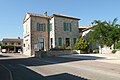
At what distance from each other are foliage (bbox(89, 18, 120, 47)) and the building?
529 centimetres

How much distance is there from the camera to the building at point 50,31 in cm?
4391

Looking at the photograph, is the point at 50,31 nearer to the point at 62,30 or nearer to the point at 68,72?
the point at 62,30

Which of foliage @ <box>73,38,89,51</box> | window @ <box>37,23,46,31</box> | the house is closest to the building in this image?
window @ <box>37,23,46,31</box>

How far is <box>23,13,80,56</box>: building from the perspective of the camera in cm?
4391

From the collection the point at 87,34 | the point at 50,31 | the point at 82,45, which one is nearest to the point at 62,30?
the point at 50,31

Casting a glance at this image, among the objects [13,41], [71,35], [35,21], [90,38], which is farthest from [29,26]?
[13,41]

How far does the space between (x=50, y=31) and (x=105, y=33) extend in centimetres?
1084

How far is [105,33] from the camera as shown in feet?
133

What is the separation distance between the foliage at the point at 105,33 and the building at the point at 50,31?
5.29m

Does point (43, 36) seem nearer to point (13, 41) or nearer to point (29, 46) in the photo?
point (29, 46)

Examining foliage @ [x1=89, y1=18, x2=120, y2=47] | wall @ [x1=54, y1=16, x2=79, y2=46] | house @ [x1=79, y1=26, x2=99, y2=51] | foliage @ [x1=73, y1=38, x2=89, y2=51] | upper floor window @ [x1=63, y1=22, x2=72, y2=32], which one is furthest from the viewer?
upper floor window @ [x1=63, y1=22, x2=72, y2=32]

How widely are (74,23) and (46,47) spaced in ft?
24.1

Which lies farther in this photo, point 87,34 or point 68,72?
point 87,34

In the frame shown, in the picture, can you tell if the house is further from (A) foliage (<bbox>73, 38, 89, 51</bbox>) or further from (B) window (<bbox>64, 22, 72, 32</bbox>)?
(B) window (<bbox>64, 22, 72, 32</bbox>)
